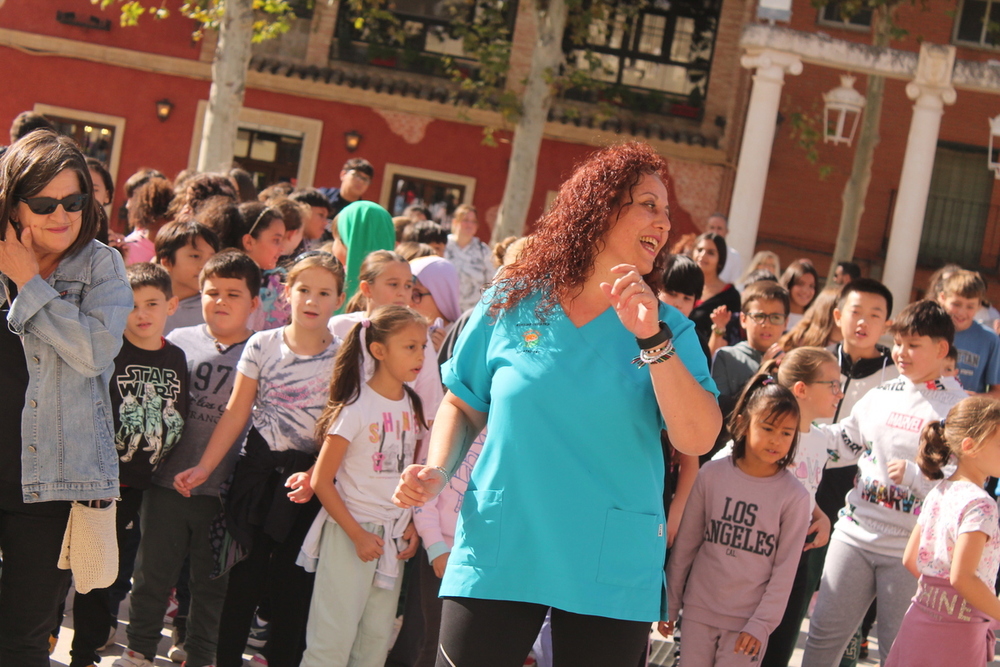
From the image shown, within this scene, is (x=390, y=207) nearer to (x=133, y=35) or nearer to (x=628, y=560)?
(x=133, y=35)

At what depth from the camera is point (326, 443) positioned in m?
4.04

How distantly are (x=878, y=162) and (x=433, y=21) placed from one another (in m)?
8.09

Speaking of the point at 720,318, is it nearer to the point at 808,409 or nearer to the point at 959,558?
the point at 808,409

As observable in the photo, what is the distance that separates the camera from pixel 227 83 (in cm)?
1197

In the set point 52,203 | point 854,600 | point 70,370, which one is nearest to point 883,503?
point 854,600

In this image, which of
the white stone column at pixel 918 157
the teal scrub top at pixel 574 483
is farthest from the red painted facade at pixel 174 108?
the teal scrub top at pixel 574 483

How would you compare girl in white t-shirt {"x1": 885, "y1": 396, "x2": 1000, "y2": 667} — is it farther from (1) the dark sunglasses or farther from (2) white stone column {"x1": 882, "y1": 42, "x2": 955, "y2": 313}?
(2) white stone column {"x1": 882, "y1": 42, "x2": 955, "y2": 313}

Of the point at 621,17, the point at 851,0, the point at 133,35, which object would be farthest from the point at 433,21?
A: the point at 851,0

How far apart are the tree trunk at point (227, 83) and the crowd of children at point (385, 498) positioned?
7595mm

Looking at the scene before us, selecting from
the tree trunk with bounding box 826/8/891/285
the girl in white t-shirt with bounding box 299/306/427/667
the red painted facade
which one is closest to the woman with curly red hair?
the girl in white t-shirt with bounding box 299/306/427/667

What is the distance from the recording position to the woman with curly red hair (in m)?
2.53

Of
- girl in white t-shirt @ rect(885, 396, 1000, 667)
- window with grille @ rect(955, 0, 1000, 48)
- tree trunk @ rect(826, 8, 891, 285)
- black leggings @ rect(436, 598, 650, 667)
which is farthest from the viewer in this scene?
window with grille @ rect(955, 0, 1000, 48)

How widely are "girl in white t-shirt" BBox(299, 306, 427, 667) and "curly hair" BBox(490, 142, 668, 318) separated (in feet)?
4.58

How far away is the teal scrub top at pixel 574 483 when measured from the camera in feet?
8.34
